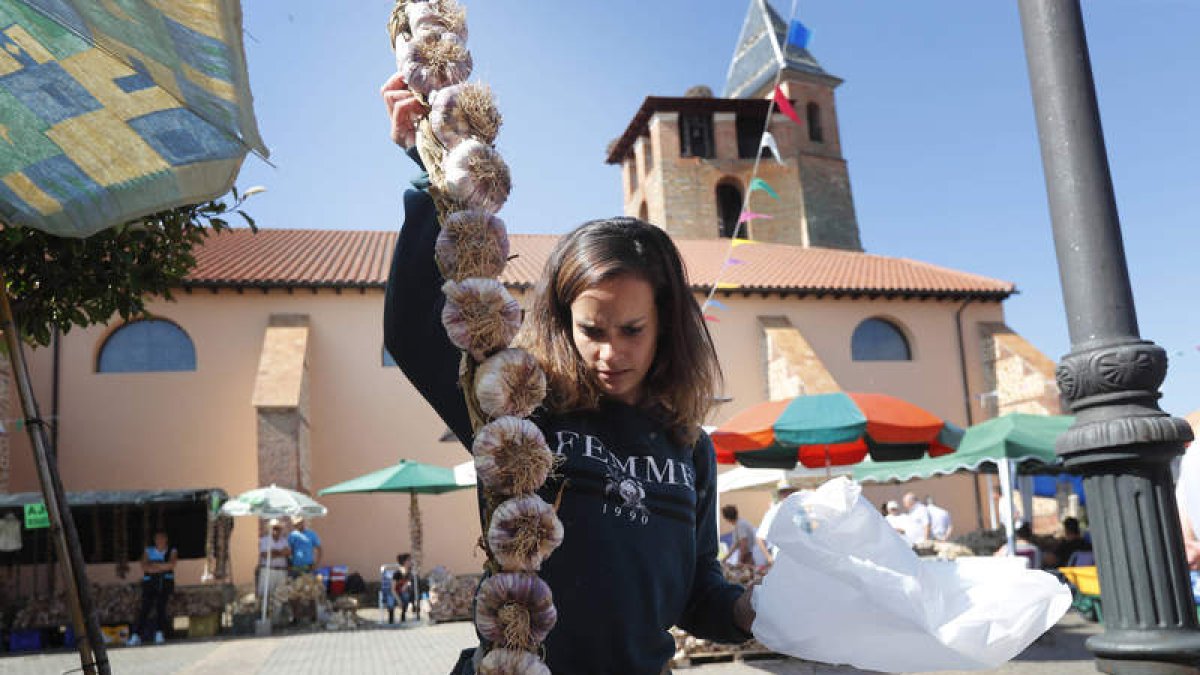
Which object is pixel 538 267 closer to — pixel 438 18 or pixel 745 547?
pixel 745 547

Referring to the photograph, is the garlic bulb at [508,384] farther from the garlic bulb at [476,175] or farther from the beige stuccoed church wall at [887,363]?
the beige stuccoed church wall at [887,363]

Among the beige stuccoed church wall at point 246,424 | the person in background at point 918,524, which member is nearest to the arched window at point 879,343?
the person in background at point 918,524

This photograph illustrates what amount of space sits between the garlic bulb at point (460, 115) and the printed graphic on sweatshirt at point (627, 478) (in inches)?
22.0

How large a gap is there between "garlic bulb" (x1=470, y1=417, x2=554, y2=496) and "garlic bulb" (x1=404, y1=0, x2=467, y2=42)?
2.08ft

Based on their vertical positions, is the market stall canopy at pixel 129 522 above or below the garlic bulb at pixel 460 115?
below

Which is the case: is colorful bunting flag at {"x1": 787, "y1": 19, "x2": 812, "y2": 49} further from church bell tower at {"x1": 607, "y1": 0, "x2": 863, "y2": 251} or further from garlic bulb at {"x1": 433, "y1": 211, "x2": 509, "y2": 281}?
church bell tower at {"x1": 607, "y1": 0, "x2": 863, "y2": 251}

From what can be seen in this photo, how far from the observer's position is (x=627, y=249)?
1.70 m

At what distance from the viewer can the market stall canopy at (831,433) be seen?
25.7ft

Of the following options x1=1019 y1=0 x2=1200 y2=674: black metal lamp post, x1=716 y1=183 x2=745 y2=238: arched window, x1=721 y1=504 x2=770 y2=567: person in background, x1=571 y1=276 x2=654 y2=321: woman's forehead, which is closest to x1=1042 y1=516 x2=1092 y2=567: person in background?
x1=721 y1=504 x2=770 y2=567: person in background

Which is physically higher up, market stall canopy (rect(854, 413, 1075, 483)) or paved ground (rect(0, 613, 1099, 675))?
market stall canopy (rect(854, 413, 1075, 483))

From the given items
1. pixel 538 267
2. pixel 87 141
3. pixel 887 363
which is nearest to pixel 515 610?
pixel 87 141

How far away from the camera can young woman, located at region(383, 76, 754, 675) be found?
1.48 m

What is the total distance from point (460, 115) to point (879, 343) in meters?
25.3

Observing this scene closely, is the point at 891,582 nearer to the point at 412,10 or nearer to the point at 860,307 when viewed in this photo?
the point at 412,10
